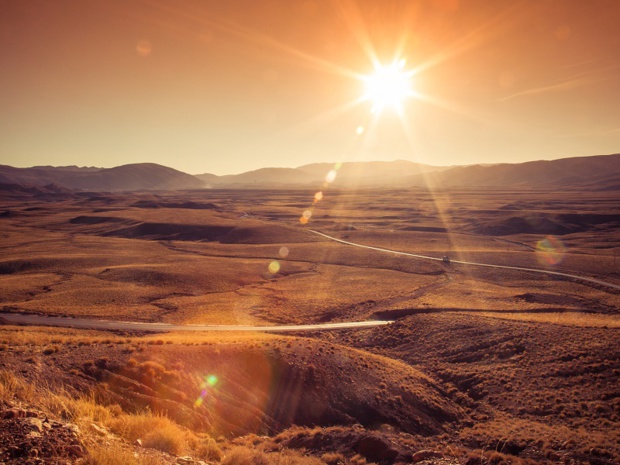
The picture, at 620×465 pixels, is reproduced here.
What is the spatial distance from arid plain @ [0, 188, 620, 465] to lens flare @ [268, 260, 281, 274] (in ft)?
2.88

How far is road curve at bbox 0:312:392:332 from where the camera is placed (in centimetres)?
3656

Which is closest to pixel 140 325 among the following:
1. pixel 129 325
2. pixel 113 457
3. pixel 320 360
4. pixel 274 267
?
pixel 129 325

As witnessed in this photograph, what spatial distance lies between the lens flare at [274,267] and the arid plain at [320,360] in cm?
88

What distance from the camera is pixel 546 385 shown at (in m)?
25.4

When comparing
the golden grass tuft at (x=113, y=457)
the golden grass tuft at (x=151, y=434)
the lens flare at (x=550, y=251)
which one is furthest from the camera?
the lens flare at (x=550, y=251)

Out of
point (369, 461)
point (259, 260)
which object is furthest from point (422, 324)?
point (259, 260)

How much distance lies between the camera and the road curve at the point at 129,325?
36.6 metres

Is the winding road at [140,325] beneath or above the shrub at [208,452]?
beneath

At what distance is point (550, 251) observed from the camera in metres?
83.1

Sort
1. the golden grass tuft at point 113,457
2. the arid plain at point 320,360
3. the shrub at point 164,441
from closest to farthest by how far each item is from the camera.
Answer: the golden grass tuft at point 113,457 < the shrub at point 164,441 < the arid plain at point 320,360

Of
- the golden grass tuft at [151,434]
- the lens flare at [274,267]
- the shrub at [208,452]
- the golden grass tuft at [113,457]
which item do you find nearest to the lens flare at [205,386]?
the shrub at [208,452]

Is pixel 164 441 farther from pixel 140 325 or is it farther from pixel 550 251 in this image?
pixel 550 251

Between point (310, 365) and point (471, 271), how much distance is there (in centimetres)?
5077

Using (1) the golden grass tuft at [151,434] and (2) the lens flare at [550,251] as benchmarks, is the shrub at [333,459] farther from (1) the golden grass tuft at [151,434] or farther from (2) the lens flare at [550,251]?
(2) the lens flare at [550,251]
